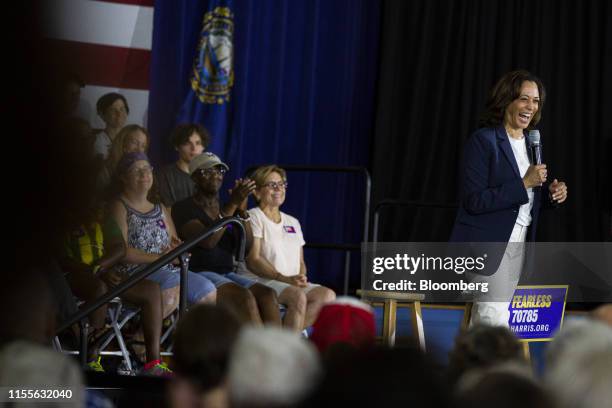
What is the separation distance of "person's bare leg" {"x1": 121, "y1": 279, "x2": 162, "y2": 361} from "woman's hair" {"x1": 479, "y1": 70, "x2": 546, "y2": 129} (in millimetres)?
1512

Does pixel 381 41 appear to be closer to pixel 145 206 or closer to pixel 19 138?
pixel 145 206

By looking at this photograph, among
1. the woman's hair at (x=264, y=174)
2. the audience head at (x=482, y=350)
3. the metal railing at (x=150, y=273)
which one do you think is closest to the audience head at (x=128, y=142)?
the woman's hair at (x=264, y=174)

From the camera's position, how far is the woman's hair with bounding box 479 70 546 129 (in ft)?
10.4

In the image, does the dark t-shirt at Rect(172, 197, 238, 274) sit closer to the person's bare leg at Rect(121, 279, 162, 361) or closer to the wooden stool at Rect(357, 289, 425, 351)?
the person's bare leg at Rect(121, 279, 162, 361)

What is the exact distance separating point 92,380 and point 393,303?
5.78 ft

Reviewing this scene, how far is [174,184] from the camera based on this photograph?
484 cm

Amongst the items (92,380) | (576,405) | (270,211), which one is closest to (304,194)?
(270,211)

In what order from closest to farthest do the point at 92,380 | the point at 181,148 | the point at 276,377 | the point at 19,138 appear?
the point at 19,138 → the point at 276,377 → the point at 92,380 → the point at 181,148

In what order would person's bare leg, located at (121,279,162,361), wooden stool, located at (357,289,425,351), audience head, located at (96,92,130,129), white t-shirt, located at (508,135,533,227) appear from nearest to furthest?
1. white t-shirt, located at (508,135,533,227)
2. person's bare leg, located at (121,279,162,361)
3. wooden stool, located at (357,289,425,351)
4. audience head, located at (96,92,130,129)

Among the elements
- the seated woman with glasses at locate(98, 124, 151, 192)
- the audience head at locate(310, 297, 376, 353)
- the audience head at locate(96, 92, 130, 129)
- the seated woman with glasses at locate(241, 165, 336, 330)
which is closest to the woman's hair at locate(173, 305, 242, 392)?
the audience head at locate(310, 297, 376, 353)

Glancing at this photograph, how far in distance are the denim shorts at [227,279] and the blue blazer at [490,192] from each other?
1.27 m

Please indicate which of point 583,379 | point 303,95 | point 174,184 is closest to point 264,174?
point 174,184

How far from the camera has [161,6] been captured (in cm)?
651

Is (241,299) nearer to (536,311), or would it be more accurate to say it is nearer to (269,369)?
(536,311)
